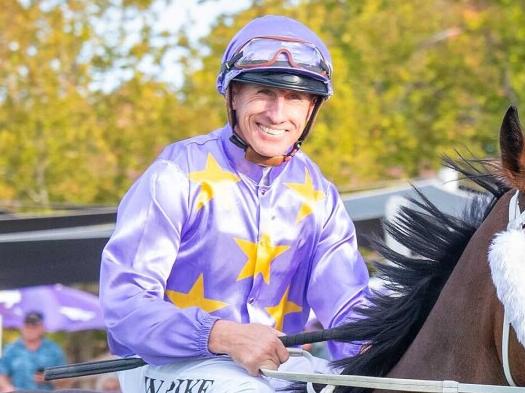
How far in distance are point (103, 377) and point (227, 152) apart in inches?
200

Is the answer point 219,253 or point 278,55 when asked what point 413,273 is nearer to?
point 219,253

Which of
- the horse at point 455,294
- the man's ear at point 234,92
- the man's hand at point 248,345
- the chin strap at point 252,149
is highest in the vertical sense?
the man's ear at point 234,92

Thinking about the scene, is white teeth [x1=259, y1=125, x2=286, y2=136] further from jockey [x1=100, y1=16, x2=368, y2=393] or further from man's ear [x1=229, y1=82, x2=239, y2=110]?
man's ear [x1=229, y1=82, x2=239, y2=110]

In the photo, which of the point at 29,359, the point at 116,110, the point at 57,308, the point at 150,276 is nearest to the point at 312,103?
the point at 150,276

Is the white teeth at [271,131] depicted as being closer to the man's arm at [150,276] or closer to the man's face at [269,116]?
the man's face at [269,116]

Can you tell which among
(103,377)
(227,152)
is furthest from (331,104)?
(227,152)

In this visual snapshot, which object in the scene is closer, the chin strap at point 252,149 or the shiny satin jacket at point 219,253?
the shiny satin jacket at point 219,253

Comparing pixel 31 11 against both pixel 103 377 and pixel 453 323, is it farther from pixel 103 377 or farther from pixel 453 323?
pixel 453 323

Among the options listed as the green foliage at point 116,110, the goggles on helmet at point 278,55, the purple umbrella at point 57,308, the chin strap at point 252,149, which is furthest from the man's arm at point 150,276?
the green foliage at point 116,110

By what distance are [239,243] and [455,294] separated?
0.87 metres

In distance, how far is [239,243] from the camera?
3266 mm

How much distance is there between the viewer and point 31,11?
1622 cm

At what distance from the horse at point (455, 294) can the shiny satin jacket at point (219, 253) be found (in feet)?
1.37

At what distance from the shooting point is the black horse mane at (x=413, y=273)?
273 centimetres
